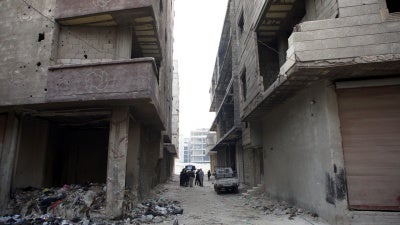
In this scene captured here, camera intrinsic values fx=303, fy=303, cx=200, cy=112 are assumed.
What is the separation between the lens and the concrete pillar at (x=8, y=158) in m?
10.7

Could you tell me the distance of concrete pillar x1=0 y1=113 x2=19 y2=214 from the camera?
1069cm

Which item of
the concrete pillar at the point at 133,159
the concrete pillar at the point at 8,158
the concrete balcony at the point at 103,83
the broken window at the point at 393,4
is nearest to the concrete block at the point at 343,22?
the broken window at the point at 393,4

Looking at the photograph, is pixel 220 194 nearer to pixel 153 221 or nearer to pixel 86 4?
pixel 153 221

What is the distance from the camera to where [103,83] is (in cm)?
1006

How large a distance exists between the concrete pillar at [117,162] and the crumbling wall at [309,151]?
633cm

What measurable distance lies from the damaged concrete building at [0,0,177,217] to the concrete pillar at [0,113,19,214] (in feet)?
0.10

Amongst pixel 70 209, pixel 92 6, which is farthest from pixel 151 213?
pixel 92 6

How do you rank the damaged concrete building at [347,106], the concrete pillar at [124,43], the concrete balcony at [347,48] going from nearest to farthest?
the concrete balcony at [347,48], the damaged concrete building at [347,106], the concrete pillar at [124,43]

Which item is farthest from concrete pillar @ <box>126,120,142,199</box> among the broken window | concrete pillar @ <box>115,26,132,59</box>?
the broken window

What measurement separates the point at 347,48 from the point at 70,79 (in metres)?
8.54

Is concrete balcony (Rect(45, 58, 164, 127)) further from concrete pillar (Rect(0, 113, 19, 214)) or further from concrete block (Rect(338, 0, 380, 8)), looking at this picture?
concrete block (Rect(338, 0, 380, 8))

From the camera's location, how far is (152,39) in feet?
44.1

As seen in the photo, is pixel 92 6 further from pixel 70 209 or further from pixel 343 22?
pixel 343 22

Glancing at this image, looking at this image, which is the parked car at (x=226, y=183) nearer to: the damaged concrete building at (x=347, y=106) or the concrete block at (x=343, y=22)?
the damaged concrete building at (x=347, y=106)
